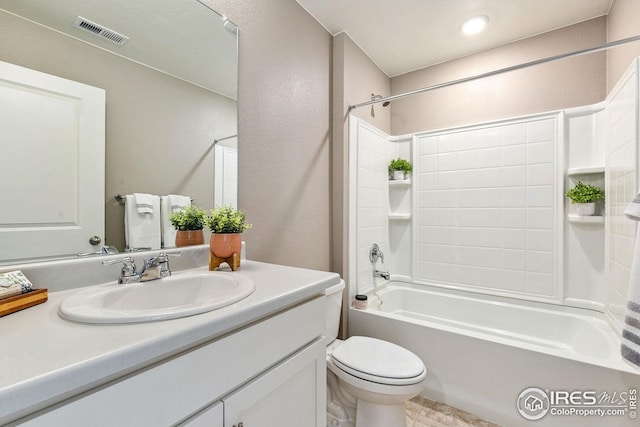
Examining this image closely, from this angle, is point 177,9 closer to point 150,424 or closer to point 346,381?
point 150,424

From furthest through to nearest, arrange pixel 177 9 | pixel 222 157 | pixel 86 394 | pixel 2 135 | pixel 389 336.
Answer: pixel 389 336 → pixel 222 157 → pixel 177 9 → pixel 2 135 → pixel 86 394

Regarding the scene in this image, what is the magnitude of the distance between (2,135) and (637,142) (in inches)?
98.3

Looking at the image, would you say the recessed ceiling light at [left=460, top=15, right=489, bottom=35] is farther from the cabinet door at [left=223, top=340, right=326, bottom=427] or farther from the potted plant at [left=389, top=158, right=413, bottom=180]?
the cabinet door at [left=223, top=340, right=326, bottom=427]

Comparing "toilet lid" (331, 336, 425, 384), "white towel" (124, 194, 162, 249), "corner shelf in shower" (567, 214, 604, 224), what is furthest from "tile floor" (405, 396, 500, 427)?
"white towel" (124, 194, 162, 249)

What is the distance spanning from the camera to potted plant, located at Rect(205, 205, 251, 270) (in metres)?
1.12

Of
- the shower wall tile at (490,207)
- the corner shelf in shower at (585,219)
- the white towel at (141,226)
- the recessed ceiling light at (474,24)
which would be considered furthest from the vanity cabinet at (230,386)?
the recessed ceiling light at (474,24)

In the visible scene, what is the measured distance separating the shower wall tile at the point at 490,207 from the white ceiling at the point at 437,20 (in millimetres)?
654

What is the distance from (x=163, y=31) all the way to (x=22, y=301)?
105 cm

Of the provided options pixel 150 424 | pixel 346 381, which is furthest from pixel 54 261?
pixel 346 381

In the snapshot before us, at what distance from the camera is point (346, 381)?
140 cm

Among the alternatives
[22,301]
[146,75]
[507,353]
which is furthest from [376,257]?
[22,301]

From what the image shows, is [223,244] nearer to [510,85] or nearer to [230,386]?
[230,386]

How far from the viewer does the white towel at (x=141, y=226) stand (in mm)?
1035

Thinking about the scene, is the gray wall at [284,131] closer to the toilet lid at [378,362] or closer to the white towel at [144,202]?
the white towel at [144,202]
